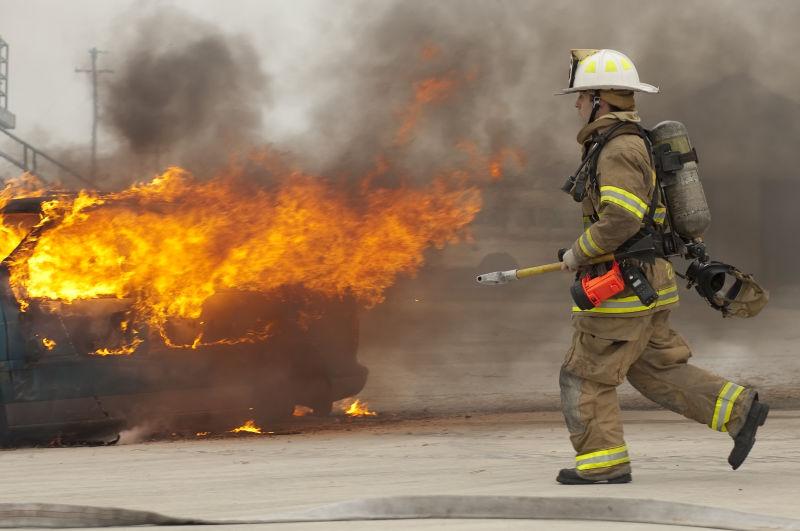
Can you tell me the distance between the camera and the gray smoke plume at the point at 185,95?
10047 mm

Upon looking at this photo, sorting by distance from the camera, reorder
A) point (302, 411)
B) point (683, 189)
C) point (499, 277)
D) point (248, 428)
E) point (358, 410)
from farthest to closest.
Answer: point (358, 410) → point (302, 411) → point (248, 428) → point (499, 277) → point (683, 189)

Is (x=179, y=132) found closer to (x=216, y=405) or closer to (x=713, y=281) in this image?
(x=216, y=405)

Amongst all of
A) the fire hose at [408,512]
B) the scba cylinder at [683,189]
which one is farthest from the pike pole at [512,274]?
the fire hose at [408,512]

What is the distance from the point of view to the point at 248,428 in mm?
7617

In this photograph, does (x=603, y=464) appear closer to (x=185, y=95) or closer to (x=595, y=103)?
(x=595, y=103)

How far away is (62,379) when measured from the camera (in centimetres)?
666

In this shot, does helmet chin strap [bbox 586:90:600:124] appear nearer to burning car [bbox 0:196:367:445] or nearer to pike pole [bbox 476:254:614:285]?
pike pole [bbox 476:254:614:285]

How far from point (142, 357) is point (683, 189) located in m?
3.20

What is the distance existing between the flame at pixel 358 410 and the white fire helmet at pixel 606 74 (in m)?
3.84

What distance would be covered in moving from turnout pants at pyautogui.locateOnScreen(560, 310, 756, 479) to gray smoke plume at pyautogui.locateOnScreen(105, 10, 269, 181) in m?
4.96

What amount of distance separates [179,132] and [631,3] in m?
5.10

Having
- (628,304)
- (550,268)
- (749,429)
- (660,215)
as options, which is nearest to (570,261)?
(550,268)

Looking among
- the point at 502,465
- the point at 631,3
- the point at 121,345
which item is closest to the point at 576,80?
the point at 502,465

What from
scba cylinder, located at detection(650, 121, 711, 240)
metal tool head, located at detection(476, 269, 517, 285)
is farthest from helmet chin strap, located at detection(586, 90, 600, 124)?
metal tool head, located at detection(476, 269, 517, 285)
